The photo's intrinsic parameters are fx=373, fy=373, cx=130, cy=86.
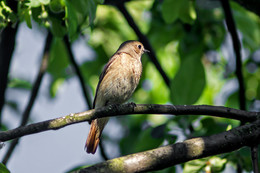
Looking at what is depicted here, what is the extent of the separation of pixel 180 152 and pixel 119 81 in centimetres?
242

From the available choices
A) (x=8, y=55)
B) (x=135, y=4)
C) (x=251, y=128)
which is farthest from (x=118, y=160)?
(x=135, y=4)

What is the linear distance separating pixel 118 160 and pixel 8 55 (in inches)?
83.1

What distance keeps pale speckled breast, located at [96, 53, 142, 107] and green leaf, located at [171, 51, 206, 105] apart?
3.42 ft

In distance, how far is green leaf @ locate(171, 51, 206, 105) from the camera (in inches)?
156

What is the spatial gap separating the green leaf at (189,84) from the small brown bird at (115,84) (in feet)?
3.47

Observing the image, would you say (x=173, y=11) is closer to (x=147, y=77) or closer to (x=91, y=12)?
(x=91, y=12)

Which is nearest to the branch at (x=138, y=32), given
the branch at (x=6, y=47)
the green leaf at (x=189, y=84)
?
the green leaf at (x=189, y=84)

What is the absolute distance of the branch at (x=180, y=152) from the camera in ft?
8.12

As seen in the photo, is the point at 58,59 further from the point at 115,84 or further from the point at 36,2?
the point at 36,2

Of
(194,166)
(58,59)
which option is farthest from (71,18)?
(58,59)

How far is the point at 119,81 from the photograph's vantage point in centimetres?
494

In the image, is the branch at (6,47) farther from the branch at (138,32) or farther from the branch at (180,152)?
the branch at (180,152)

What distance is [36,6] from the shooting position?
2.96 metres

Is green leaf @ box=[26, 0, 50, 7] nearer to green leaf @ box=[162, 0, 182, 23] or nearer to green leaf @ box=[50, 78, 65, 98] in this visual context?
green leaf @ box=[162, 0, 182, 23]
